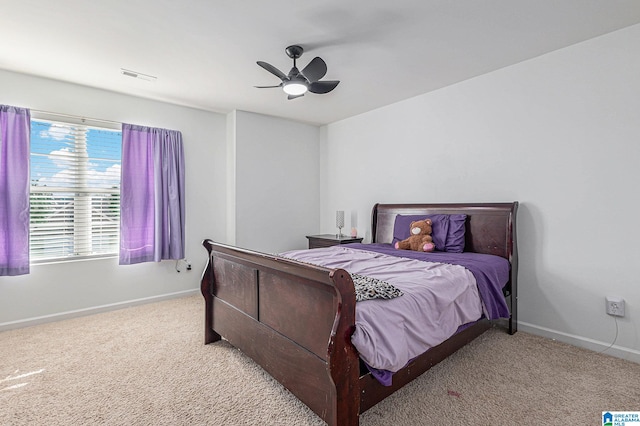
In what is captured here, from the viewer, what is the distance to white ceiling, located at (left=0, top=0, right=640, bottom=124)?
211cm

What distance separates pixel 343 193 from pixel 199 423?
3645 millimetres

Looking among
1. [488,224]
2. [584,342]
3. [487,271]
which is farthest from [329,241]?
[584,342]

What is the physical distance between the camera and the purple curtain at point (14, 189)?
2.99m

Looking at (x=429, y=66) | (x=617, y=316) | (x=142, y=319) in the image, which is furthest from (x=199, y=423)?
(x=429, y=66)

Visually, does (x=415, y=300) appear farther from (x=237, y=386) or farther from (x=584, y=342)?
(x=584, y=342)

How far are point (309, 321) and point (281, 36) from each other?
2.16 m

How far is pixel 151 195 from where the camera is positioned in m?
3.83

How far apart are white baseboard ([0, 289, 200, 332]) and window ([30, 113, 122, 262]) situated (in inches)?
23.8

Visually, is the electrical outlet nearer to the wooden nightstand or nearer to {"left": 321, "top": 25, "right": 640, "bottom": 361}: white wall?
{"left": 321, "top": 25, "right": 640, "bottom": 361}: white wall

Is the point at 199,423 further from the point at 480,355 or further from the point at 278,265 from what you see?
the point at 480,355

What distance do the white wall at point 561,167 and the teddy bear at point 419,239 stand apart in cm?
50

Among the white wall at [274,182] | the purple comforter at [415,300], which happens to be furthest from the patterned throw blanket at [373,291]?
the white wall at [274,182]

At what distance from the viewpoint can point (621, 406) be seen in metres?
1.82

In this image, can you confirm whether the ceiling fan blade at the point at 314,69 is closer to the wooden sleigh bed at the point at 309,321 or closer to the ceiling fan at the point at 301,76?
the ceiling fan at the point at 301,76
